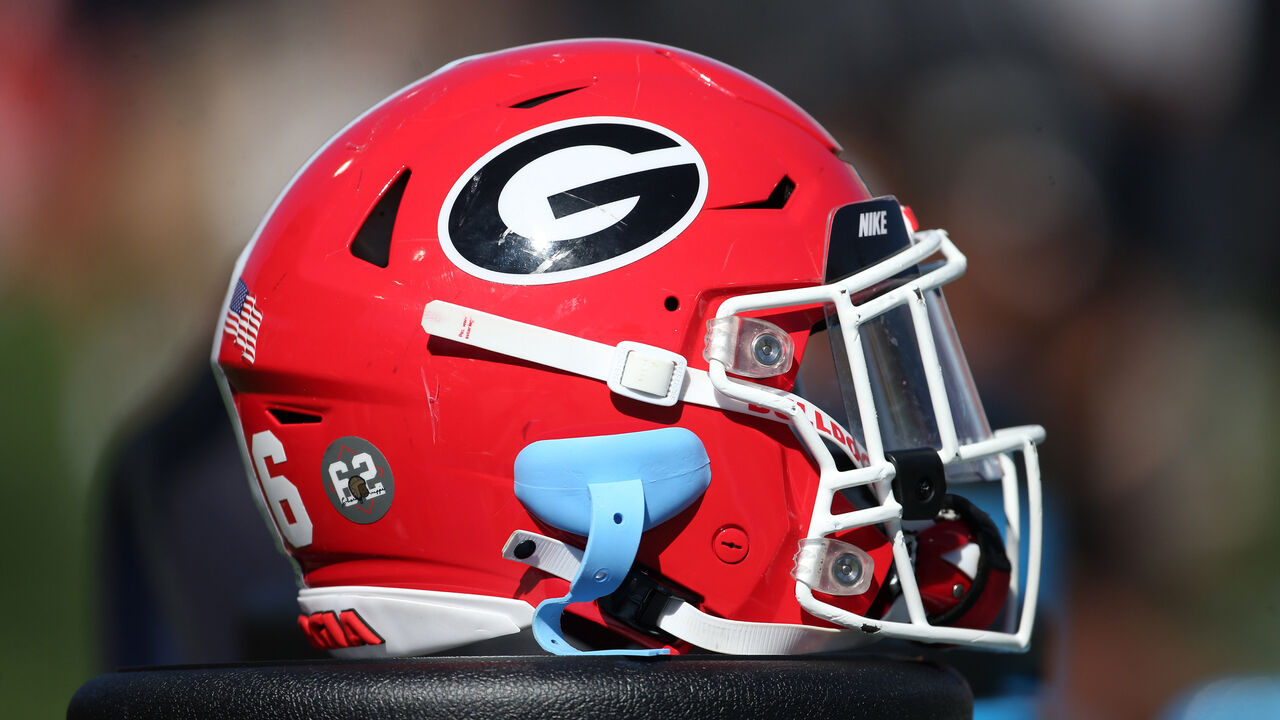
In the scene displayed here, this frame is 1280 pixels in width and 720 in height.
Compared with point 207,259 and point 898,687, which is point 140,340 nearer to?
point 207,259

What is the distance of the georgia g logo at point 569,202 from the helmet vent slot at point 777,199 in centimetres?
5

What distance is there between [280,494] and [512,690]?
365mm

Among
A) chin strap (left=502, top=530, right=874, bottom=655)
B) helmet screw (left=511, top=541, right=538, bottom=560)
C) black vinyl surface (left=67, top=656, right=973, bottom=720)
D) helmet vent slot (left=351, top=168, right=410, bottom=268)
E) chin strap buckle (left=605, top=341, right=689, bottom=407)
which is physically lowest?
black vinyl surface (left=67, top=656, right=973, bottom=720)

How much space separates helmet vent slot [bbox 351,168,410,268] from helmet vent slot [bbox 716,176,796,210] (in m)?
0.31

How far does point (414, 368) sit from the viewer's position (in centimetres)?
87

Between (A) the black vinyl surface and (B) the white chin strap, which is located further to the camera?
(B) the white chin strap

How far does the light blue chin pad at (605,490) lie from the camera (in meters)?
0.83

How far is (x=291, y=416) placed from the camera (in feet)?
3.08

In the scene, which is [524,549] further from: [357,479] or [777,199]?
[777,199]

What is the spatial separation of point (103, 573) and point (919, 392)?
3.86 feet

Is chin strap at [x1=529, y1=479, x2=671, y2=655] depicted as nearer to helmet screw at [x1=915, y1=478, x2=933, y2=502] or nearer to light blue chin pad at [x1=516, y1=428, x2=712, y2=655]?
light blue chin pad at [x1=516, y1=428, x2=712, y2=655]

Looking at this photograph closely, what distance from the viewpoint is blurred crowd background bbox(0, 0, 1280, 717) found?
1.42 metres

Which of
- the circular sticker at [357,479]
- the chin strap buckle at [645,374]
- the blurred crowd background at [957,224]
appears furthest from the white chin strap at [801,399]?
the blurred crowd background at [957,224]

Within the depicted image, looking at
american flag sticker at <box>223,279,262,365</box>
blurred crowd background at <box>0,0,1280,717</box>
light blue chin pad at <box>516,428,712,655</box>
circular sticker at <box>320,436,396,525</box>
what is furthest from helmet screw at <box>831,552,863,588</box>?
blurred crowd background at <box>0,0,1280,717</box>
